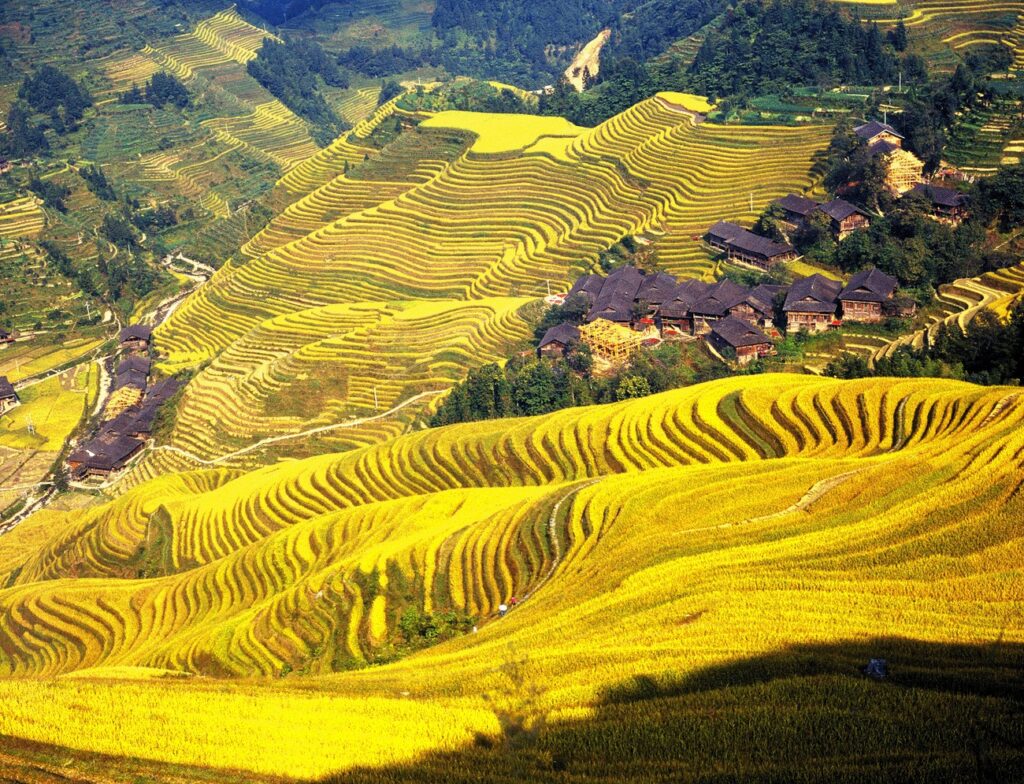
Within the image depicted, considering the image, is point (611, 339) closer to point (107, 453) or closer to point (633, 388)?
point (633, 388)

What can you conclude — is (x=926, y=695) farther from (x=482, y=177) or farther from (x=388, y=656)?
(x=482, y=177)

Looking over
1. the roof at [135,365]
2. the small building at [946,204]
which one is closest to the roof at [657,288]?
the small building at [946,204]

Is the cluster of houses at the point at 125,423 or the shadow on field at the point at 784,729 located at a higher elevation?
the shadow on field at the point at 784,729

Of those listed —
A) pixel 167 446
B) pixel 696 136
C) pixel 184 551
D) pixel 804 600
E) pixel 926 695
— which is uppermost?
pixel 926 695

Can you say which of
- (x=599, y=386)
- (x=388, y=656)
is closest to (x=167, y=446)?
(x=599, y=386)

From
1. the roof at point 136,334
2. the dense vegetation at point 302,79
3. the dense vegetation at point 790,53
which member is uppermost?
the dense vegetation at point 790,53

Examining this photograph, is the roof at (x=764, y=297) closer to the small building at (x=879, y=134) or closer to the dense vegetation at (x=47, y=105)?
the small building at (x=879, y=134)

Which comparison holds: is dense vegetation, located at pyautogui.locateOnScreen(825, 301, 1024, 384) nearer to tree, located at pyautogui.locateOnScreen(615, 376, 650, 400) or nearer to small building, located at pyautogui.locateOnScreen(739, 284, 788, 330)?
small building, located at pyautogui.locateOnScreen(739, 284, 788, 330)
